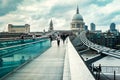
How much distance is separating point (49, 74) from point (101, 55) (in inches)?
1217

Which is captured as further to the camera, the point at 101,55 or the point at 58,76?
the point at 101,55

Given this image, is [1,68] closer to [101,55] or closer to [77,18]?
[101,55]

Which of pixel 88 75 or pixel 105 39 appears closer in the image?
pixel 88 75

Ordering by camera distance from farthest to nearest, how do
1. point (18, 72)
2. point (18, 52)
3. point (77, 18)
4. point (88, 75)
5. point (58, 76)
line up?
point (77, 18) → point (18, 52) → point (18, 72) → point (58, 76) → point (88, 75)

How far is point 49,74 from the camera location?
7965 millimetres

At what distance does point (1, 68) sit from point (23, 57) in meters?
3.00

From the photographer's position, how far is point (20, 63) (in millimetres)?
9492

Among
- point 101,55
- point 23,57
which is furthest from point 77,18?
point 23,57

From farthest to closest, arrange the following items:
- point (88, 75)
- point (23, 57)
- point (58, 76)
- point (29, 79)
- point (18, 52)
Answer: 1. point (23, 57)
2. point (18, 52)
3. point (58, 76)
4. point (29, 79)
5. point (88, 75)

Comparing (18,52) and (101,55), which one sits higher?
(18,52)

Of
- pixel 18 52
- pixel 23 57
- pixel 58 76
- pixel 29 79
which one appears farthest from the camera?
pixel 23 57

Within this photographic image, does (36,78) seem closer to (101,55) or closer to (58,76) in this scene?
(58,76)

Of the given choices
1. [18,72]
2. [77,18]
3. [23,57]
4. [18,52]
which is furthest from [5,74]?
[77,18]

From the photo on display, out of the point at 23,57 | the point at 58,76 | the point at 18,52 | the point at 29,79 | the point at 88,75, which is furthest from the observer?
the point at 23,57
